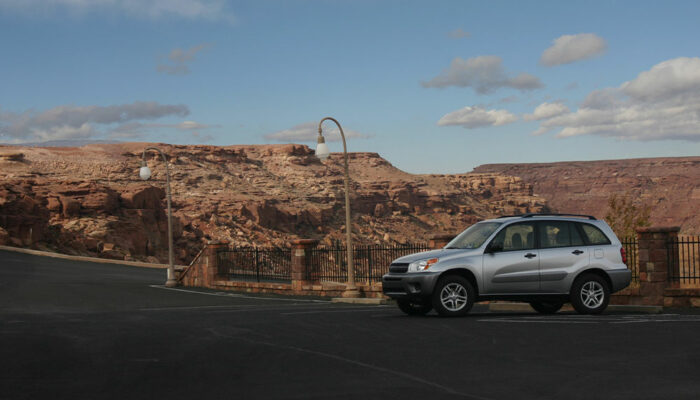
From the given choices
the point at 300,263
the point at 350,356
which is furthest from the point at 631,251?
the point at 350,356

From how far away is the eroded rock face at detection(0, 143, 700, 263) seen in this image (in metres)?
65.2

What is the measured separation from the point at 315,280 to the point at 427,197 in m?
108

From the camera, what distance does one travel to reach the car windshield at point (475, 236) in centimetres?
1414

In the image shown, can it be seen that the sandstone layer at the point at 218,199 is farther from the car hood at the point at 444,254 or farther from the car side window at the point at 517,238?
the car side window at the point at 517,238

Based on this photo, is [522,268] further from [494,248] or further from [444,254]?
[444,254]

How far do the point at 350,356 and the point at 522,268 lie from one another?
5.71 m

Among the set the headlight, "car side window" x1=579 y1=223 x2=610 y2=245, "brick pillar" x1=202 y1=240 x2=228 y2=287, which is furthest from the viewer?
"brick pillar" x1=202 y1=240 x2=228 y2=287

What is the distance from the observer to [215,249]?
28984mm

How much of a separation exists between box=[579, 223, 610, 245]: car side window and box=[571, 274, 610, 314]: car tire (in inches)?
25.0

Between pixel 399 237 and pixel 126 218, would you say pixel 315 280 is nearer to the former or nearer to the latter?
pixel 126 218

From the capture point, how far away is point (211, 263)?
95.9 feet

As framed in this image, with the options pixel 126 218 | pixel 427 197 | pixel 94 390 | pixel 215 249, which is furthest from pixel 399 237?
pixel 94 390

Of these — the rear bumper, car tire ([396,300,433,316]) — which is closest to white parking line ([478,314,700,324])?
the rear bumper

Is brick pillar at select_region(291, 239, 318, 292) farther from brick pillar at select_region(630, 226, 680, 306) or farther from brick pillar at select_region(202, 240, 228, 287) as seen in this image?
brick pillar at select_region(630, 226, 680, 306)
